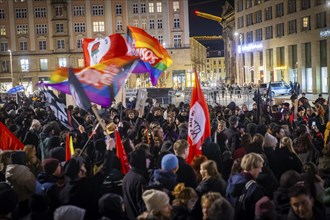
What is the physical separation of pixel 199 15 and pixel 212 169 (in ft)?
451

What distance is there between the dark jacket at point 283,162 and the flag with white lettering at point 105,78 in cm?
313

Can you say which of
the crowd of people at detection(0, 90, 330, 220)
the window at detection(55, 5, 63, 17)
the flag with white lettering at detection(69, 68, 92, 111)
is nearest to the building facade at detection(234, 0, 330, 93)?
the window at detection(55, 5, 63, 17)

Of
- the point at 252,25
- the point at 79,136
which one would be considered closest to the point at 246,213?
the point at 79,136

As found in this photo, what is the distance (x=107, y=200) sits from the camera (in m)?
4.98

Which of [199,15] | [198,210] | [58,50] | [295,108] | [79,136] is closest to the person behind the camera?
[198,210]

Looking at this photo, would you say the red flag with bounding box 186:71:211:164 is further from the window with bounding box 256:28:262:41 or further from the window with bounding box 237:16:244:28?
the window with bounding box 237:16:244:28

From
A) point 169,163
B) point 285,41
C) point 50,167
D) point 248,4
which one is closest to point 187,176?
point 169,163

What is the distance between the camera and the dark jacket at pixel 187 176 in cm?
655

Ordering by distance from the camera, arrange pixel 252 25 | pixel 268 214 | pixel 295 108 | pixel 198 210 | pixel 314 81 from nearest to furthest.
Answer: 1. pixel 268 214
2. pixel 198 210
3. pixel 295 108
4. pixel 314 81
5. pixel 252 25

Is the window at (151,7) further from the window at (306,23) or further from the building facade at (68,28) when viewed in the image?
the window at (306,23)

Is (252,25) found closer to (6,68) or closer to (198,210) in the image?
(6,68)

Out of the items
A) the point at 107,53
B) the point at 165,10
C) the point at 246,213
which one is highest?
the point at 165,10

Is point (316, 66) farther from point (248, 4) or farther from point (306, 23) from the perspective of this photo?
point (248, 4)

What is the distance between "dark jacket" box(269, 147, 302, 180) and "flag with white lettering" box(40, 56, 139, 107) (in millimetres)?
3129
